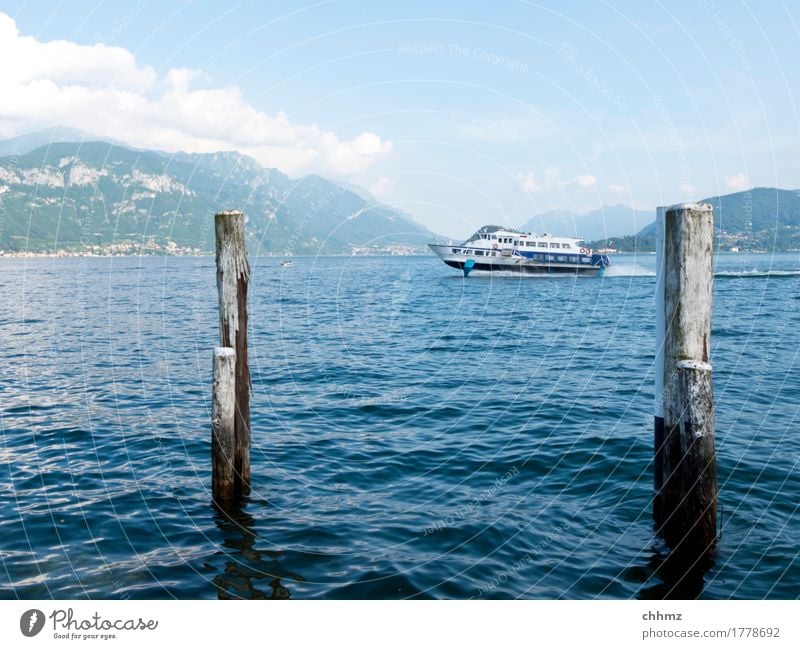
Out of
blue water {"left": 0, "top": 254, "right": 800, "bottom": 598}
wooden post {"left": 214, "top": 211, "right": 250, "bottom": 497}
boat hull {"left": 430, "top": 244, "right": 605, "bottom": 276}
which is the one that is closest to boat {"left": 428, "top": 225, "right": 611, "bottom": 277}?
boat hull {"left": 430, "top": 244, "right": 605, "bottom": 276}

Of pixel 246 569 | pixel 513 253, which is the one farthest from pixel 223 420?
pixel 513 253

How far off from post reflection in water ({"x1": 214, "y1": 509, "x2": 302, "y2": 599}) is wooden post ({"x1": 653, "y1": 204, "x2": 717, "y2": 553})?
208 inches

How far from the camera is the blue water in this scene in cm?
829

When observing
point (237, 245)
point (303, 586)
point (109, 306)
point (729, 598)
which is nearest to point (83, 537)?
point (303, 586)

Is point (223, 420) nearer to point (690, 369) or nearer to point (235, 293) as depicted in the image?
point (235, 293)

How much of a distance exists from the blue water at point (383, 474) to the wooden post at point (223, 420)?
472 mm

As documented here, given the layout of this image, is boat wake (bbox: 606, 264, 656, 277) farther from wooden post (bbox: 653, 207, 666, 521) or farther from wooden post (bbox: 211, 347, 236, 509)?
wooden post (bbox: 211, 347, 236, 509)

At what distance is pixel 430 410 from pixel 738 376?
37.1ft

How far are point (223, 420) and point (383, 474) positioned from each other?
3.60 meters

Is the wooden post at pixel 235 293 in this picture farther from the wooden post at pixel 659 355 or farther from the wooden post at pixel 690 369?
the wooden post at pixel 690 369

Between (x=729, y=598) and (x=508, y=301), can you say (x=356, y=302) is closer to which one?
(x=508, y=301)

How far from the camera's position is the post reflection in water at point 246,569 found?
781 centimetres

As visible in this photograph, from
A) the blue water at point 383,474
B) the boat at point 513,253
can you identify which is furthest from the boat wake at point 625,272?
the blue water at point 383,474

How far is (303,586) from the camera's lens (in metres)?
7.96
